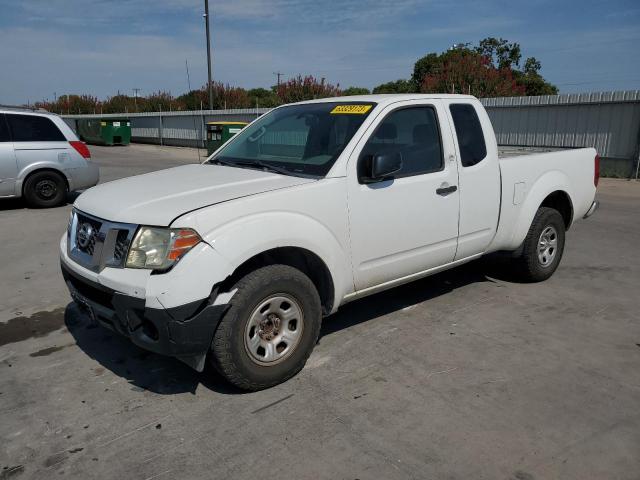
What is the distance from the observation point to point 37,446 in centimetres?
290

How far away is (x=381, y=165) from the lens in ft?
12.0

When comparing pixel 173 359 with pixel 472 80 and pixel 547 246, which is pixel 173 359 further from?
pixel 472 80

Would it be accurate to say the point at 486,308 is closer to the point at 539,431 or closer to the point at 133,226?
the point at 539,431

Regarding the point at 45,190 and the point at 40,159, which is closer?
the point at 40,159

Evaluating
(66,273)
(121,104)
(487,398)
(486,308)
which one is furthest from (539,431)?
(121,104)

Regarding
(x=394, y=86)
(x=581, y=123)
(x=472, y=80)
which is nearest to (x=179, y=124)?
(x=472, y=80)

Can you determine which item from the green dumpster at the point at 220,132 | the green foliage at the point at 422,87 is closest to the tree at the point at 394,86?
the green foliage at the point at 422,87

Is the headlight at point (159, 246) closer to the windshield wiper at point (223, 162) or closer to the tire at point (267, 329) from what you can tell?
the tire at point (267, 329)

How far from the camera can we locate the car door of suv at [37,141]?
9.45 meters

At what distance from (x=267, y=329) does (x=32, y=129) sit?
826 cm

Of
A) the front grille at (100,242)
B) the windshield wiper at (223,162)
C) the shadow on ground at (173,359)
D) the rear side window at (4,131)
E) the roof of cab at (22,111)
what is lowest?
the shadow on ground at (173,359)

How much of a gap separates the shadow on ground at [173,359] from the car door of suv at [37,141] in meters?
5.79

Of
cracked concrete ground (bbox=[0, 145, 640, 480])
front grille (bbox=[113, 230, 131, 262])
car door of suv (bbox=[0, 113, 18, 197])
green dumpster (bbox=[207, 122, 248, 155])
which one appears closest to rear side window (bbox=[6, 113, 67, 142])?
car door of suv (bbox=[0, 113, 18, 197])

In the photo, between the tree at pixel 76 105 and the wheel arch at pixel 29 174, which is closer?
the wheel arch at pixel 29 174
